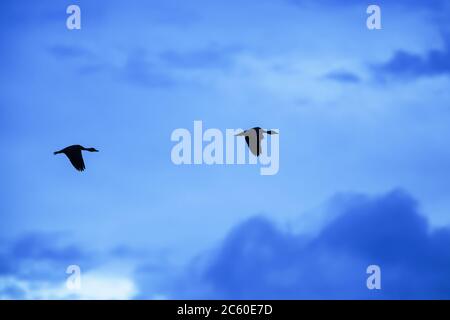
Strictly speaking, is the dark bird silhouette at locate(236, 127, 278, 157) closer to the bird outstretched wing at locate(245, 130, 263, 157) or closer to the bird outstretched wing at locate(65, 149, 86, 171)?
the bird outstretched wing at locate(245, 130, 263, 157)

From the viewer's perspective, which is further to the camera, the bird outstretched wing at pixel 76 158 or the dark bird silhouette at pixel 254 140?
the dark bird silhouette at pixel 254 140

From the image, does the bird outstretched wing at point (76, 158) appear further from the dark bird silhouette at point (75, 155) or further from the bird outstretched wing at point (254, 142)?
the bird outstretched wing at point (254, 142)

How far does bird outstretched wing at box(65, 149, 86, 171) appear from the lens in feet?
92.9

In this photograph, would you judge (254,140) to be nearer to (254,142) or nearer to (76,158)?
(254,142)

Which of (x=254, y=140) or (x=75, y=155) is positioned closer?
(x=75, y=155)

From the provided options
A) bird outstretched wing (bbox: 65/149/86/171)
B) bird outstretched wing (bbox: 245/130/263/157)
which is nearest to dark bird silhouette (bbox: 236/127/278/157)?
bird outstretched wing (bbox: 245/130/263/157)

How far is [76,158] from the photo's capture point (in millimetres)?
28484

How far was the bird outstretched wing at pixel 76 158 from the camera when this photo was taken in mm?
28328

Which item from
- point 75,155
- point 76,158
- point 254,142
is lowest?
point 76,158

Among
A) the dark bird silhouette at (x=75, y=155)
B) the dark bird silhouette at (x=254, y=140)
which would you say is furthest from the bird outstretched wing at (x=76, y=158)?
the dark bird silhouette at (x=254, y=140)

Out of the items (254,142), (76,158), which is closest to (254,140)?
(254,142)

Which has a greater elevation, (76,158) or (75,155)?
(75,155)
